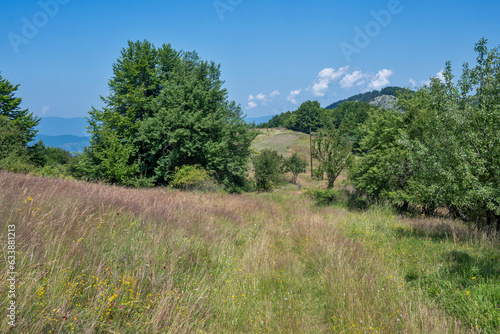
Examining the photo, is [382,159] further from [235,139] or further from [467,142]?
[235,139]

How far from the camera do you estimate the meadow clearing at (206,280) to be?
2.46 m

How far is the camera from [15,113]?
117 ft

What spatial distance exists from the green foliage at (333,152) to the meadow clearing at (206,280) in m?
14.0

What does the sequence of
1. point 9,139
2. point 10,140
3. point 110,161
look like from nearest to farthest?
point 110,161, point 9,139, point 10,140

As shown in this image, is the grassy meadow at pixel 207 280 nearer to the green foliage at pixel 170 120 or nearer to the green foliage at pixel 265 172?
the green foliage at pixel 170 120

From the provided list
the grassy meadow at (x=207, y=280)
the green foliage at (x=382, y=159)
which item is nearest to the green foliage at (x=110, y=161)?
the grassy meadow at (x=207, y=280)

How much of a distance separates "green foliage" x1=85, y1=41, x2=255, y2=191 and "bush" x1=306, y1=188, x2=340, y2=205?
9.86m

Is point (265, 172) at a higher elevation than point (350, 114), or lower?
lower

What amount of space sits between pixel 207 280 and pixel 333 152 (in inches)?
708

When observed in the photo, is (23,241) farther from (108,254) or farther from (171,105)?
(171,105)

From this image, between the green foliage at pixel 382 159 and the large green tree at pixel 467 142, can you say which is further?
the green foliage at pixel 382 159

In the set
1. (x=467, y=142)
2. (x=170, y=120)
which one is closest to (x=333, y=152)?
(x=467, y=142)

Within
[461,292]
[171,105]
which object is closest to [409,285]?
[461,292]

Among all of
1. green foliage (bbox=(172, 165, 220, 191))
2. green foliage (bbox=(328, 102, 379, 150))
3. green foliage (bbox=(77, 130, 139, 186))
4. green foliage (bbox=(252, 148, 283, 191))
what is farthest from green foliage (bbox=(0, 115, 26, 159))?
green foliage (bbox=(328, 102, 379, 150))
